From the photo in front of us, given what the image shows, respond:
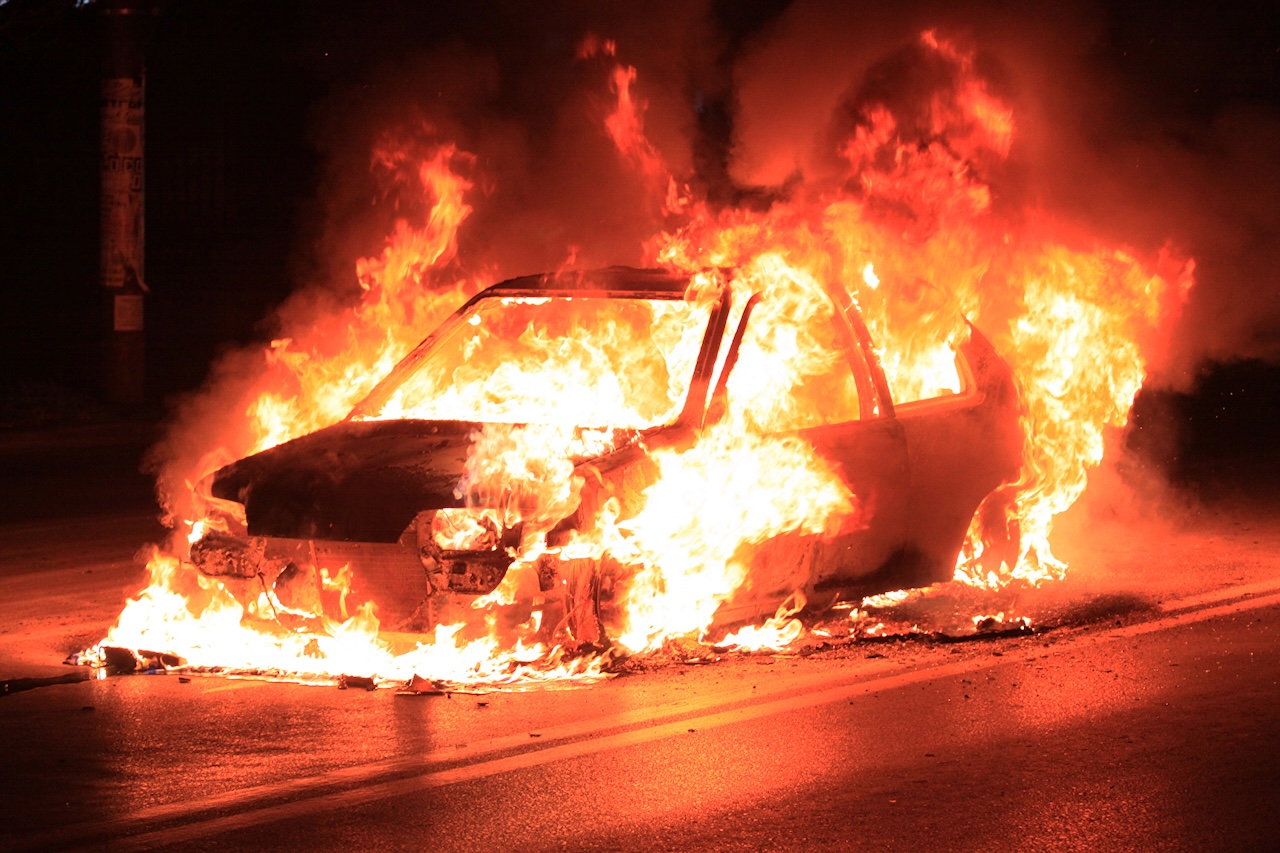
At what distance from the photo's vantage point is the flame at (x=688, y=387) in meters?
6.66

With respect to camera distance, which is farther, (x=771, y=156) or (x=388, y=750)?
(x=771, y=156)

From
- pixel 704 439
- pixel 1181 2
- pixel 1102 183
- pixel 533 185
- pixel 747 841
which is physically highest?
pixel 1181 2

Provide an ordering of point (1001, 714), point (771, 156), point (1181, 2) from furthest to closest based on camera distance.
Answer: point (1181, 2)
point (771, 156)
point (1001, 714)

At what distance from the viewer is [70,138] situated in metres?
25.2

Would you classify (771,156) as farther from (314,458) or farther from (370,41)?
(370,41)

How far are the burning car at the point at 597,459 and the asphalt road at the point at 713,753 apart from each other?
406mm

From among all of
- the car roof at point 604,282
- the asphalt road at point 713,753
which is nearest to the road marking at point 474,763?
the asphalt road at point 713,753

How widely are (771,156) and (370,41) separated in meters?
13.5

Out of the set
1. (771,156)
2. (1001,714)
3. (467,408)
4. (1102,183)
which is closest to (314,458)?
(467,408)

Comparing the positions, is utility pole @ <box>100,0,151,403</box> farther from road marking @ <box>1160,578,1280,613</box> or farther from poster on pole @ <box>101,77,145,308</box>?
road marking @ <box>1160,578,1280,613</box>

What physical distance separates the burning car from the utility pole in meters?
9.73

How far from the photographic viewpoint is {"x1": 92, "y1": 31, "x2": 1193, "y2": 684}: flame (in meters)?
6.66

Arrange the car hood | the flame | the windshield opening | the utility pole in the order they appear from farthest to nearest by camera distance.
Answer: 1. the utility pole
2. the windshield opening
3. the flame
4. the car hood

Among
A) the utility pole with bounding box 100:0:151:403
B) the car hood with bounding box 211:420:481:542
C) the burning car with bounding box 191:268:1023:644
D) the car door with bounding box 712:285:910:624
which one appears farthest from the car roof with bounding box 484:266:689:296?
the utility pole with bounding box 100:0:151:403
